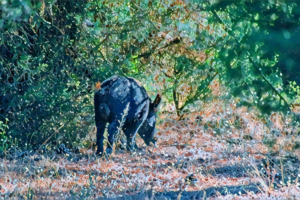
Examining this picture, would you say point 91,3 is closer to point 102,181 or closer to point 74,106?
point 74,106

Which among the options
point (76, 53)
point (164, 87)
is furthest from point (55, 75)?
point (164, 87)

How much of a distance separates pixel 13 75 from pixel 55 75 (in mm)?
796

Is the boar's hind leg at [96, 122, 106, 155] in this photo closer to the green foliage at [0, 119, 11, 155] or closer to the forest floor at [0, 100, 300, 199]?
the forest floor at [0, 100, 300, 199]

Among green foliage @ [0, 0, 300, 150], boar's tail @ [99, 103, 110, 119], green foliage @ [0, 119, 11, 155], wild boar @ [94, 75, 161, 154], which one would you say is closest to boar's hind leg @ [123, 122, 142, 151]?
wild boar @ [94, 75, 161, 154]

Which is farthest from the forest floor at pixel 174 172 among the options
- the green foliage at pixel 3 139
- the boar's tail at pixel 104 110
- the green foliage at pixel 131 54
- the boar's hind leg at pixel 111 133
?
the green foliage at pixel 131 54

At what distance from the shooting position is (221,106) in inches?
436

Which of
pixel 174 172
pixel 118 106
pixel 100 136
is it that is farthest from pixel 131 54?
pixel 174 172

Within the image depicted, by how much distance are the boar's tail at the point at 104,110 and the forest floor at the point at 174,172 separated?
82cm

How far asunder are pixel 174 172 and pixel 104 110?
2006 mm

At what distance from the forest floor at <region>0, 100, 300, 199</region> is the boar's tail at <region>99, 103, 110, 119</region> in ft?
2.69

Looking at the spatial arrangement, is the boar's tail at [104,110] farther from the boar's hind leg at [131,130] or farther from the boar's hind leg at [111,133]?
the boar's hind leg at [131,130]

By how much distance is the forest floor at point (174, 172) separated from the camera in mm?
5082

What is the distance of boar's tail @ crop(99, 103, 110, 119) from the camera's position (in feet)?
24.2

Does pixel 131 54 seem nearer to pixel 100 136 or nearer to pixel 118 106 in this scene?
pixel 118 106
